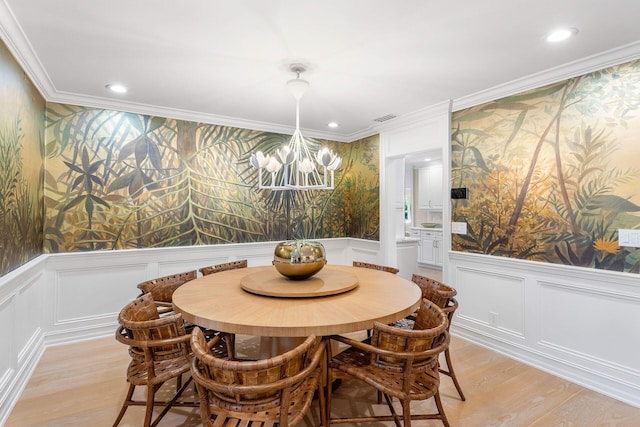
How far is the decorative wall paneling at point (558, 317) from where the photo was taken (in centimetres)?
246

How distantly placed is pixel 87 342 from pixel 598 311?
15.5 ft

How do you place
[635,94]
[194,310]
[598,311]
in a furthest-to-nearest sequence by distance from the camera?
[598,311] → [635,94] → [194,310]

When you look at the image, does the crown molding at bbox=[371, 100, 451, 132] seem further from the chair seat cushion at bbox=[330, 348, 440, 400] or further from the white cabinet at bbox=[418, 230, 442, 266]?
the white cabinet at bbox=[418, 230, 442, 266]

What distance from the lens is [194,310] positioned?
192cm

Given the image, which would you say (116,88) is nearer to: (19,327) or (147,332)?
(19,327)

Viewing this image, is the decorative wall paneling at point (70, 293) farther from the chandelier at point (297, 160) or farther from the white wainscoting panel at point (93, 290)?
the chandelier at point (297, 160)

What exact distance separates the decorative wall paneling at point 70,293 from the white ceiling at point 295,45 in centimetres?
169

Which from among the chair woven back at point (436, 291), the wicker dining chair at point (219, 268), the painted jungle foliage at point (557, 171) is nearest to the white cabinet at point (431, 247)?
the painted jungle foliage at point (557, 171)

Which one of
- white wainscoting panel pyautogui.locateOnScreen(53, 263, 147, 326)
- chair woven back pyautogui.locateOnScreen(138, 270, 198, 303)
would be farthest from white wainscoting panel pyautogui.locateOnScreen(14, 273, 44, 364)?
Result: chair woven back pyautogui.locateOnScreen(138, 270, 198, 303)

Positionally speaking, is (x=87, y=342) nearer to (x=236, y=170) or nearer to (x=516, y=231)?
(x=236, y=170)

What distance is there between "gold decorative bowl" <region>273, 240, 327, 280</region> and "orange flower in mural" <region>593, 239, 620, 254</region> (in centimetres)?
218

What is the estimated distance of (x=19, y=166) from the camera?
2.57 meters

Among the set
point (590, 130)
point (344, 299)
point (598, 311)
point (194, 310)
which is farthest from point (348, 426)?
point (590, 130)

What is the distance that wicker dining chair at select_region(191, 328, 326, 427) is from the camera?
130 cm
